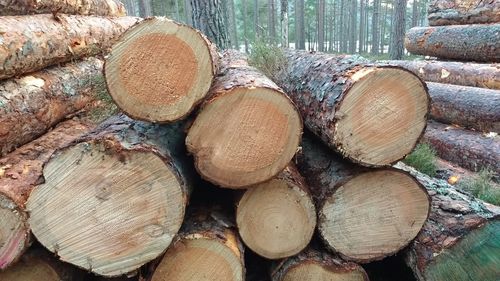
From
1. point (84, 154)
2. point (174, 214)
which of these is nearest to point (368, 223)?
point (174, 214)

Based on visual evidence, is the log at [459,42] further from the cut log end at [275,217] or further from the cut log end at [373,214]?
the cut log end at [275,217]

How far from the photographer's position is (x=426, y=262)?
2801mm

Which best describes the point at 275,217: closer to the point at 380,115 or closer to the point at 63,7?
the point at 380,115

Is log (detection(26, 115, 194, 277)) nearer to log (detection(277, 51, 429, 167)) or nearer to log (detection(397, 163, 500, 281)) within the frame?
log (detection(277, 51, 429, 167))

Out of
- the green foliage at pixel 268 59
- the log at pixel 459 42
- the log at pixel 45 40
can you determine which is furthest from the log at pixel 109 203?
the log at pixel 459 42

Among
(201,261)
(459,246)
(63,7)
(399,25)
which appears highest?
(63,7)

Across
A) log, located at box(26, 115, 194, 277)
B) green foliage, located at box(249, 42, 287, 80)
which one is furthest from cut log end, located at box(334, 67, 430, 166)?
green foliage, located at box(249, 42, 287, 80)

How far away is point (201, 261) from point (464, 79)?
554cm

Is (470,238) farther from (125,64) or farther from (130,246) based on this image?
(125,64)

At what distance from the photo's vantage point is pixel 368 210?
2.79 meters

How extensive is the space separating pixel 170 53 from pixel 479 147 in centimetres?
408

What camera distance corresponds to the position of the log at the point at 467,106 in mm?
5379

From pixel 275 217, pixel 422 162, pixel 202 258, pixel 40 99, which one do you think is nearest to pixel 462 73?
pixel 422 162

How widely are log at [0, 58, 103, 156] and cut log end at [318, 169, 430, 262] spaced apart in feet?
6.86
